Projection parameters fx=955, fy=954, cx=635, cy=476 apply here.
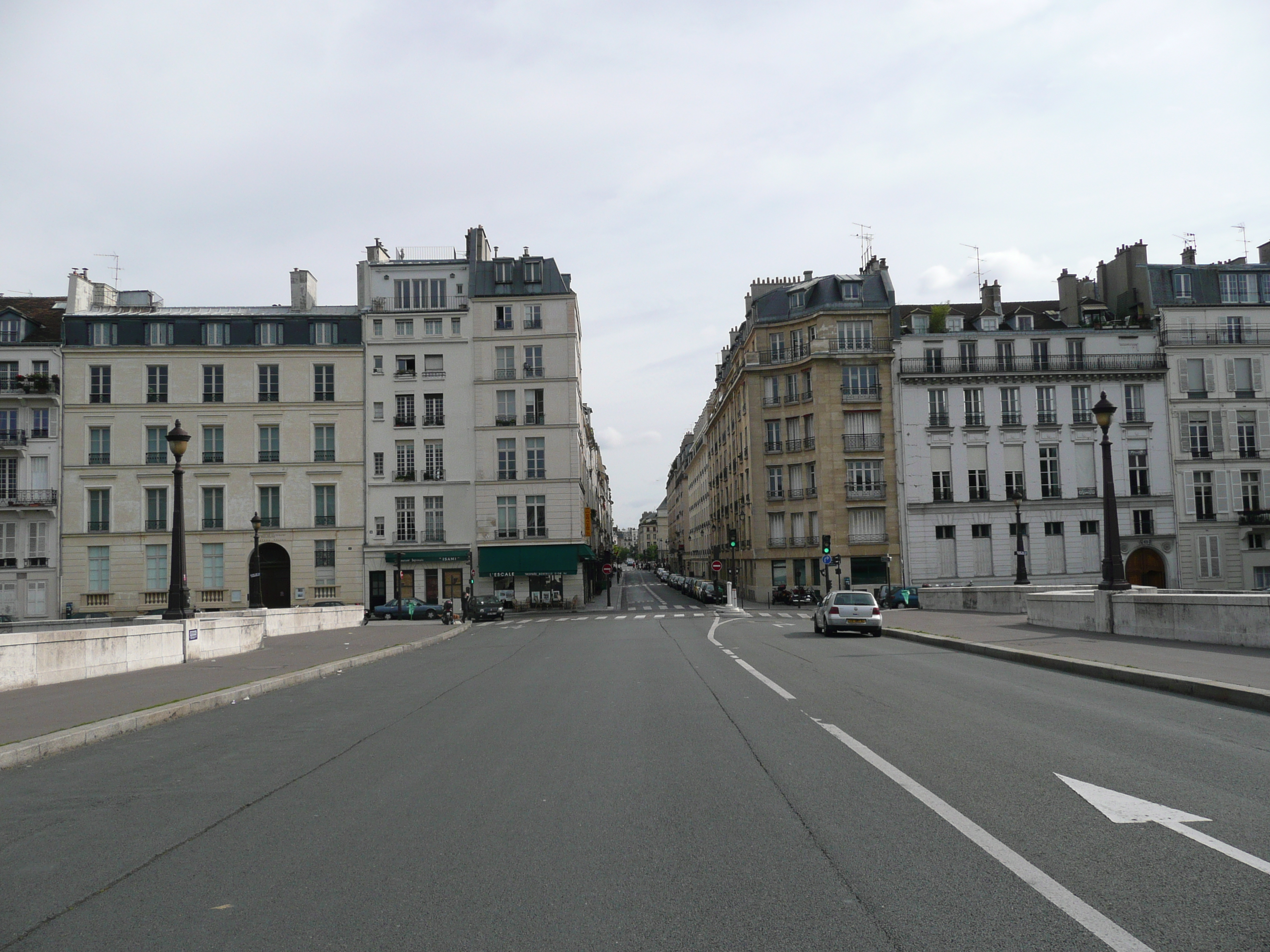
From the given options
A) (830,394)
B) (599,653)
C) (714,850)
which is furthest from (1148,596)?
(830,394)

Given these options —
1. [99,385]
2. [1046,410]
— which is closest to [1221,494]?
[1046,410]

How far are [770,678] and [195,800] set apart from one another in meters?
9.52

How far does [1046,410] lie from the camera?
58281 millimetres

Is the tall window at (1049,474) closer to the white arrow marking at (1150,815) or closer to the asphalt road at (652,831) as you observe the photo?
the asphalt road at (652,831)

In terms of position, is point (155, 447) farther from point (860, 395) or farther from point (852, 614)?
point (852, 614)

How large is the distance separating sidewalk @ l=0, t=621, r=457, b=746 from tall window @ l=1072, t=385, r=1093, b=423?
47856 mm

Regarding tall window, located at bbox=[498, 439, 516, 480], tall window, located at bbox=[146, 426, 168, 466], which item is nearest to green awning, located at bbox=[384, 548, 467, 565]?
tall window, located at bbox=[498, 439, 516, 480]

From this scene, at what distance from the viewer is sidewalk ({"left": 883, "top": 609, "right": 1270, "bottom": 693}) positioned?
12398 mm

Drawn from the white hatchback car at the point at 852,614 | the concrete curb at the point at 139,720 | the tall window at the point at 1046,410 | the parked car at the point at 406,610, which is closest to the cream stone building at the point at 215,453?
the parked car at the point at 406,610

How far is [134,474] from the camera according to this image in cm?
5466

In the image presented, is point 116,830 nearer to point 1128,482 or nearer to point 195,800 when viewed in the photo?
point 195,800

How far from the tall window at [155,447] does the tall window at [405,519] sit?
44.5 feet

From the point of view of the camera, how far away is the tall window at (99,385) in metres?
54.8

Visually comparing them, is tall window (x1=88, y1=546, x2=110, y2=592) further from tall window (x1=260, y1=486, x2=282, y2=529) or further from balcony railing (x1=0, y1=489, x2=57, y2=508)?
tall window (x1=260, y1=486, x2=282, y2=529)
